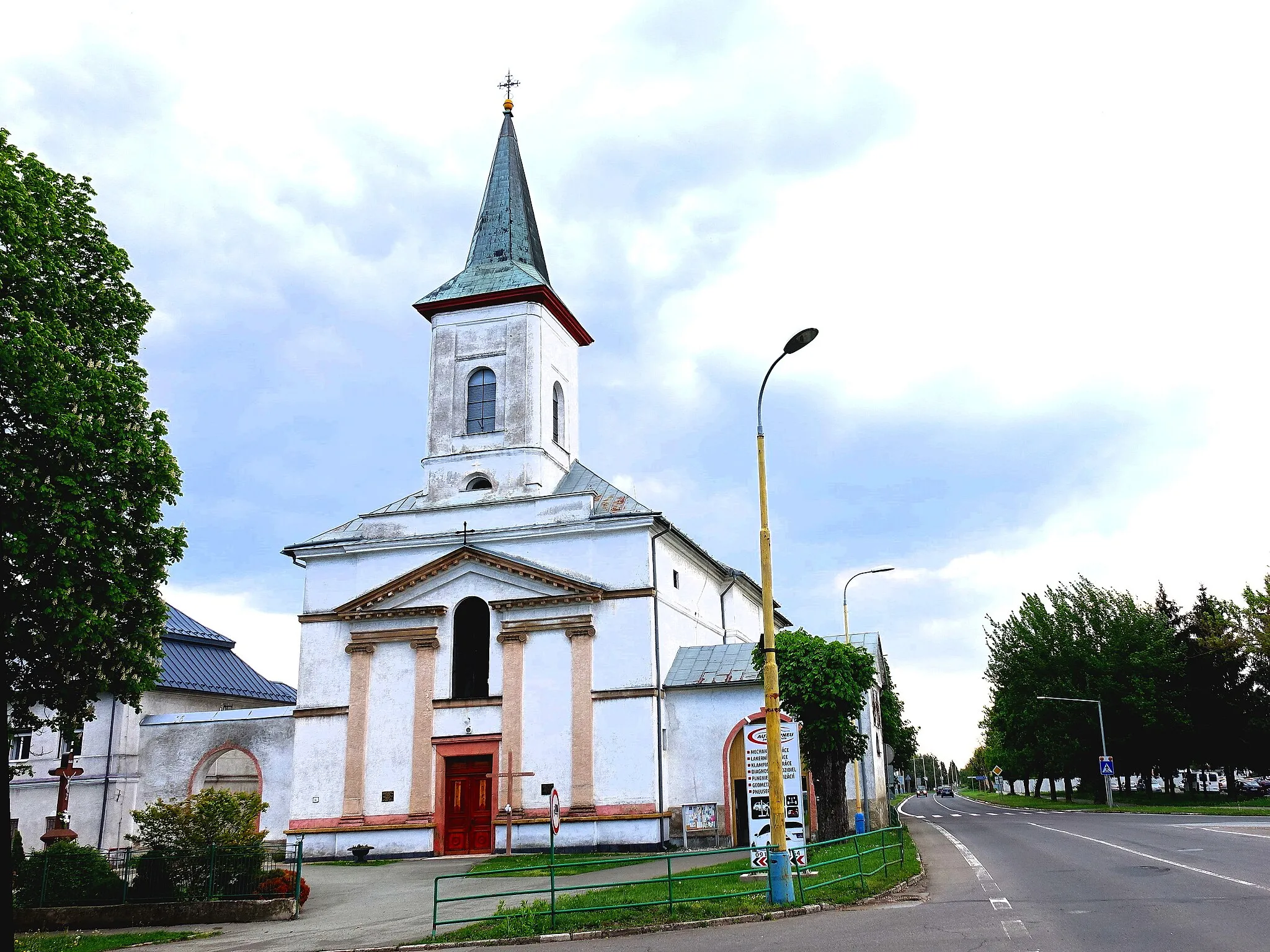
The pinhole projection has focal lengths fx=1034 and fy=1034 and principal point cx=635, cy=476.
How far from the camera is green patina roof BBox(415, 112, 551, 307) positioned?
36.8 meters

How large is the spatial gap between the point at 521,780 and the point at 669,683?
5.26m

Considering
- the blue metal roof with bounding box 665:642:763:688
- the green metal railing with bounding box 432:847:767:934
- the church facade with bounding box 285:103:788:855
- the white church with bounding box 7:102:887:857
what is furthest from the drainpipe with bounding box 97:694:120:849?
the green metal railing with bounding box 432:847:767:934

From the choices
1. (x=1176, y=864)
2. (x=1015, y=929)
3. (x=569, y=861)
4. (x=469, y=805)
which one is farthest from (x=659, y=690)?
(x=1015, y=929)

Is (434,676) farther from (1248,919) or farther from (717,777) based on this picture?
(1248,919)

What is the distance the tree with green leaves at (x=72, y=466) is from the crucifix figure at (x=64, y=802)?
5.94 meters

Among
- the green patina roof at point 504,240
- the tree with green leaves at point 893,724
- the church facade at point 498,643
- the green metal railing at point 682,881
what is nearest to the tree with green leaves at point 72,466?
the green metal railing at point 682,881

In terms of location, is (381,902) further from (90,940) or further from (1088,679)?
(1088,679)

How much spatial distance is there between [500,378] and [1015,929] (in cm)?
2663

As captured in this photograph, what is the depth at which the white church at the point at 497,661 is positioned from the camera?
3055cm

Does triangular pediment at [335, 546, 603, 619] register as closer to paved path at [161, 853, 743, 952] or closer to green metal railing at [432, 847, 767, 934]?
paved path at [161, 853, 743, 952]

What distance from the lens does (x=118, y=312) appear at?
20594 mm

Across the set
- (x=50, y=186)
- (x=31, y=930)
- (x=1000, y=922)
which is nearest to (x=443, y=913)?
(x=31, y=930)

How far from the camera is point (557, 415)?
37406 millimetres

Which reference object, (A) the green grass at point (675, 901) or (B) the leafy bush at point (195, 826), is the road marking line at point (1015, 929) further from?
(B) the leafy bush at point (195, 826)
